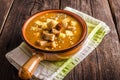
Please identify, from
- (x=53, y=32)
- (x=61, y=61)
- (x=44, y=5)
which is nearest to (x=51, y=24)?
(x=53, y=32)

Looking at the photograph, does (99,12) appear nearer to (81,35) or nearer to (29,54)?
(81,35)

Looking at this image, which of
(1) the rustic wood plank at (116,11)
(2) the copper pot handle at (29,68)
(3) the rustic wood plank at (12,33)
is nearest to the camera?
(2) the copper pot handle at (29,68)

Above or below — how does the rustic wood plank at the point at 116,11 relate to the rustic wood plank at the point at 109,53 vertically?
above

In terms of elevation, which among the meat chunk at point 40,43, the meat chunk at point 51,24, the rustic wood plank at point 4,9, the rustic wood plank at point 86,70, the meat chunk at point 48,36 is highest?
the rustic wood plank at point 4,9

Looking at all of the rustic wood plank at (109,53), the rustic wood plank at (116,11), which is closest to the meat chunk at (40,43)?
the rustic wood plank at (109,53)

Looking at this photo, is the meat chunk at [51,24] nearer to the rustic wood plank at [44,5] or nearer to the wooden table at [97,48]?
the wooden table at [97,48]

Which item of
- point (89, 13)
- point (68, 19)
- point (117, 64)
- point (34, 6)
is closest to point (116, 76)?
point (117, 64)
